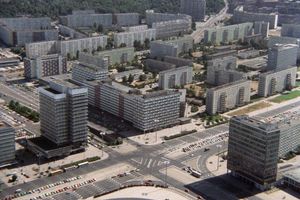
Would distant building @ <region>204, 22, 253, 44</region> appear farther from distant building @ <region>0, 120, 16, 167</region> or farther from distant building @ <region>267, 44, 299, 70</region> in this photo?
distant building @ <region>0, 120, 16, 167</region>

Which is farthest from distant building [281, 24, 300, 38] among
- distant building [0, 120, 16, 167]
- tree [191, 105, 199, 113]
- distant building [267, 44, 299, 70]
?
distant building [0, 120, 16, 167]

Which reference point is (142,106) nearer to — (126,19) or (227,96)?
(227,96)

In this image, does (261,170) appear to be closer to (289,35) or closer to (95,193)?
(95,193)

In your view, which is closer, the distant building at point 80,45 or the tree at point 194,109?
the tree at point 194,109

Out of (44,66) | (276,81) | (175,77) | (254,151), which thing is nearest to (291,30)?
(276,81)

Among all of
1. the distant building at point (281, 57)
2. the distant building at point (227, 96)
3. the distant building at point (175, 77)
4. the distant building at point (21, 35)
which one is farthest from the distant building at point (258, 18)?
the distant building at point (227, 96)

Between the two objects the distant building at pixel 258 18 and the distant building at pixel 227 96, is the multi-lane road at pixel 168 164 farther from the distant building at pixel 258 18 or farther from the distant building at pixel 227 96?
the distant building at pixel 258 18

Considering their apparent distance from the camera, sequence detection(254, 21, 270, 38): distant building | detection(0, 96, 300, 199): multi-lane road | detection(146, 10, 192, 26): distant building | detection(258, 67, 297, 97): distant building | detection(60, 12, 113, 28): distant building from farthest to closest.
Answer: detection(146, 10, 192, 26): distant building, detection(60, 12, 113, 28): distant building, detection(254, 21, 270, 38): distant building, detection(258, 67, 297, 97): distant building, detection(0, 96, 300, 199): multi-lane road
